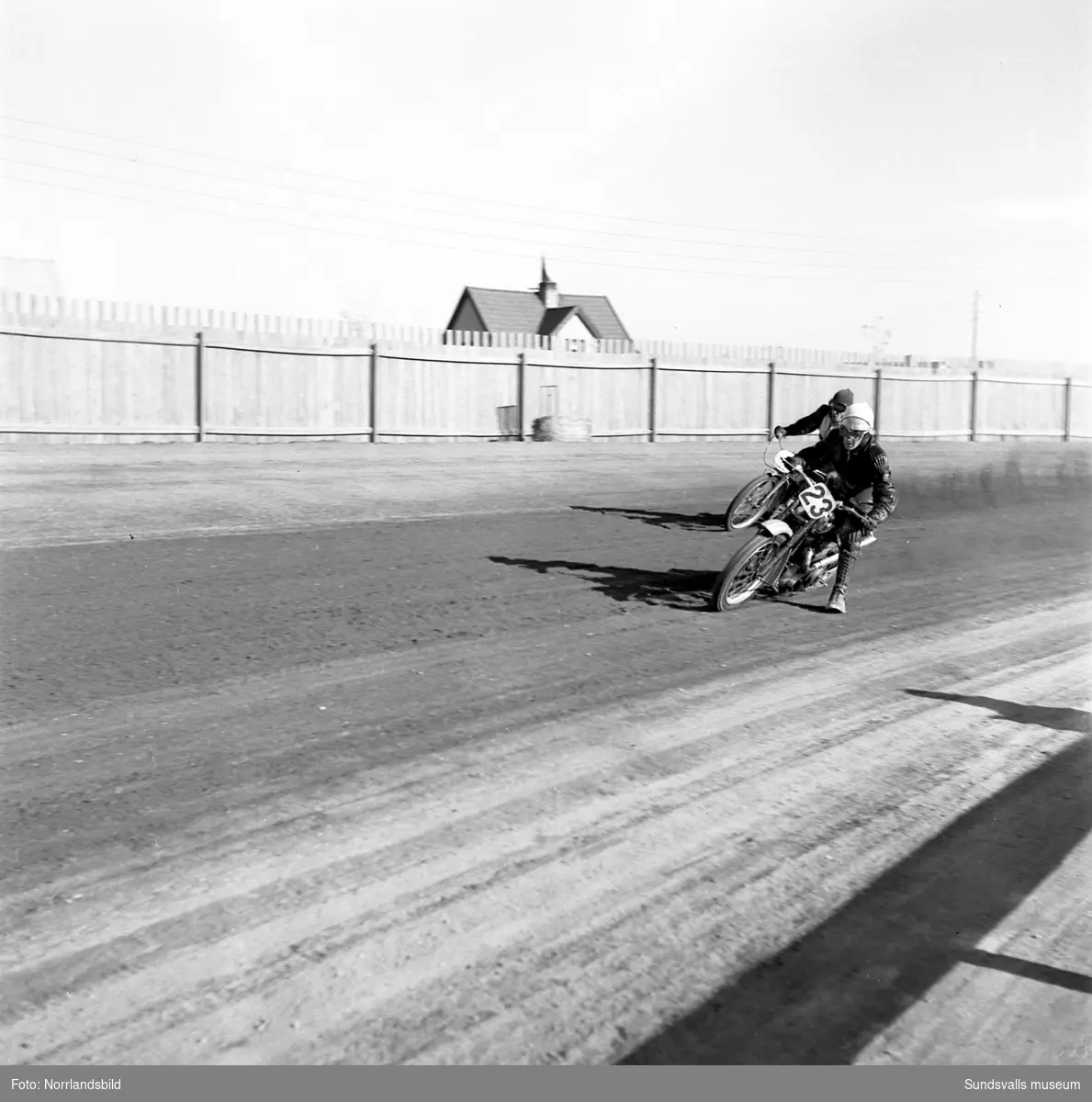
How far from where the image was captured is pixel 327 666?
7934 mm

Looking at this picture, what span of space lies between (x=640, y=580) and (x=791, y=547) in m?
1.55

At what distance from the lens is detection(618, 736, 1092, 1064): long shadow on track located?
3.59 m

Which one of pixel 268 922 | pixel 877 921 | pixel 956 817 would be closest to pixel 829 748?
pixel 956 817

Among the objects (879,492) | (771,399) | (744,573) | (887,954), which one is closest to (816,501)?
(879,492)

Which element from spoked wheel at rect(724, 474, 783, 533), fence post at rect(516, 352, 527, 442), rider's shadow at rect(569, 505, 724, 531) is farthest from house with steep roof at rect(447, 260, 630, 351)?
spoked wheel at rect(724, 474, 783, 533)

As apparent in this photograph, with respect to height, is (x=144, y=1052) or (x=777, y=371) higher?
(x=777, y=371)

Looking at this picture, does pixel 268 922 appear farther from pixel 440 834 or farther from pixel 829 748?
pixel 829 748

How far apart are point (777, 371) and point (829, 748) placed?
2696cm

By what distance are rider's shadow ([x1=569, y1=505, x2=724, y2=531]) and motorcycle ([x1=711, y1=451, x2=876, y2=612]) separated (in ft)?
14.3

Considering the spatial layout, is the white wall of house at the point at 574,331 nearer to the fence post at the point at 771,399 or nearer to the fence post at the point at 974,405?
the fence post at the point at 974,405

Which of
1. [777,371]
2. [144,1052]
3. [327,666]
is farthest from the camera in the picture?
[777,371]

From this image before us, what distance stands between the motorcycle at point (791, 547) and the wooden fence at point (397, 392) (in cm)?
1400

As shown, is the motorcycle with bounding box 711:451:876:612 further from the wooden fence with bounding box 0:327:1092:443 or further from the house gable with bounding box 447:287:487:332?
the house gable with bounding box 447:287:487:332

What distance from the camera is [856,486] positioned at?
11156mm
